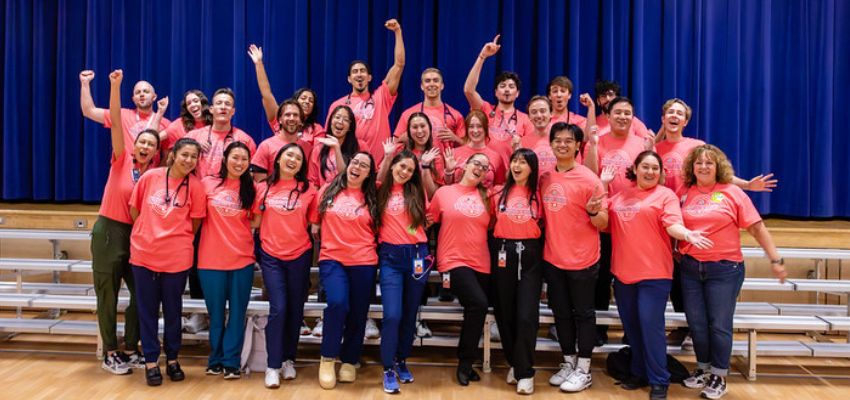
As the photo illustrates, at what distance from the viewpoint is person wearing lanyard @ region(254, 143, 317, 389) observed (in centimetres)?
345

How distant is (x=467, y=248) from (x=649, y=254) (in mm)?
992

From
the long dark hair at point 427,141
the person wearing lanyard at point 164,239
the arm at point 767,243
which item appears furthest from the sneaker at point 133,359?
the arm at point 767,243

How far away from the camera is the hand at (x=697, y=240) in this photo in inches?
123

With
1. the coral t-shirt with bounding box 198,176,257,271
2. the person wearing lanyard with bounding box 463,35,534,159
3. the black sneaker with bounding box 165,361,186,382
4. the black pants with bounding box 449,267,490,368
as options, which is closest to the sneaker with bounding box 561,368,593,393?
the black pants with bounding box 449,267,490,368

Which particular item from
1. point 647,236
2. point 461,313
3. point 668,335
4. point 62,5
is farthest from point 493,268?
point 62,5

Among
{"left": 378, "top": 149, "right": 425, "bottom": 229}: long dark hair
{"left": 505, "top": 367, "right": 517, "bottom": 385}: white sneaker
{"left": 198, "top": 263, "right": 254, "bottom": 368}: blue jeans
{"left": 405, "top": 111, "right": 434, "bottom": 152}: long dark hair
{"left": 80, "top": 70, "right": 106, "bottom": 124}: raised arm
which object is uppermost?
{"left": 80, "top": 70, "right": 106, "bottom": 124}: raised arm

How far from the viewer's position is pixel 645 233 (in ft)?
11.0

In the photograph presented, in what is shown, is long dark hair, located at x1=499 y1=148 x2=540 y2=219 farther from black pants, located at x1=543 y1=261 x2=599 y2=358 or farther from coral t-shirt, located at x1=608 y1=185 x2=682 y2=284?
coral t-shirt, located at x1=608 y1=185 x2=682 y2=284

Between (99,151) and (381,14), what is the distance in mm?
2946

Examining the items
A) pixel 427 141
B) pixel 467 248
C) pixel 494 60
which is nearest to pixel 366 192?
pixel 427 141

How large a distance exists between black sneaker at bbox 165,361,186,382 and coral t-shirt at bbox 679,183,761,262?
2.99m

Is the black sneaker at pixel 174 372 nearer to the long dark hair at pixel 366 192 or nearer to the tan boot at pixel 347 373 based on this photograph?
the tan boot at pixel 347 373

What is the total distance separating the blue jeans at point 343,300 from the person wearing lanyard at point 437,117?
3.37 ft

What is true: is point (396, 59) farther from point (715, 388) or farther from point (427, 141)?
point (715, 388)
